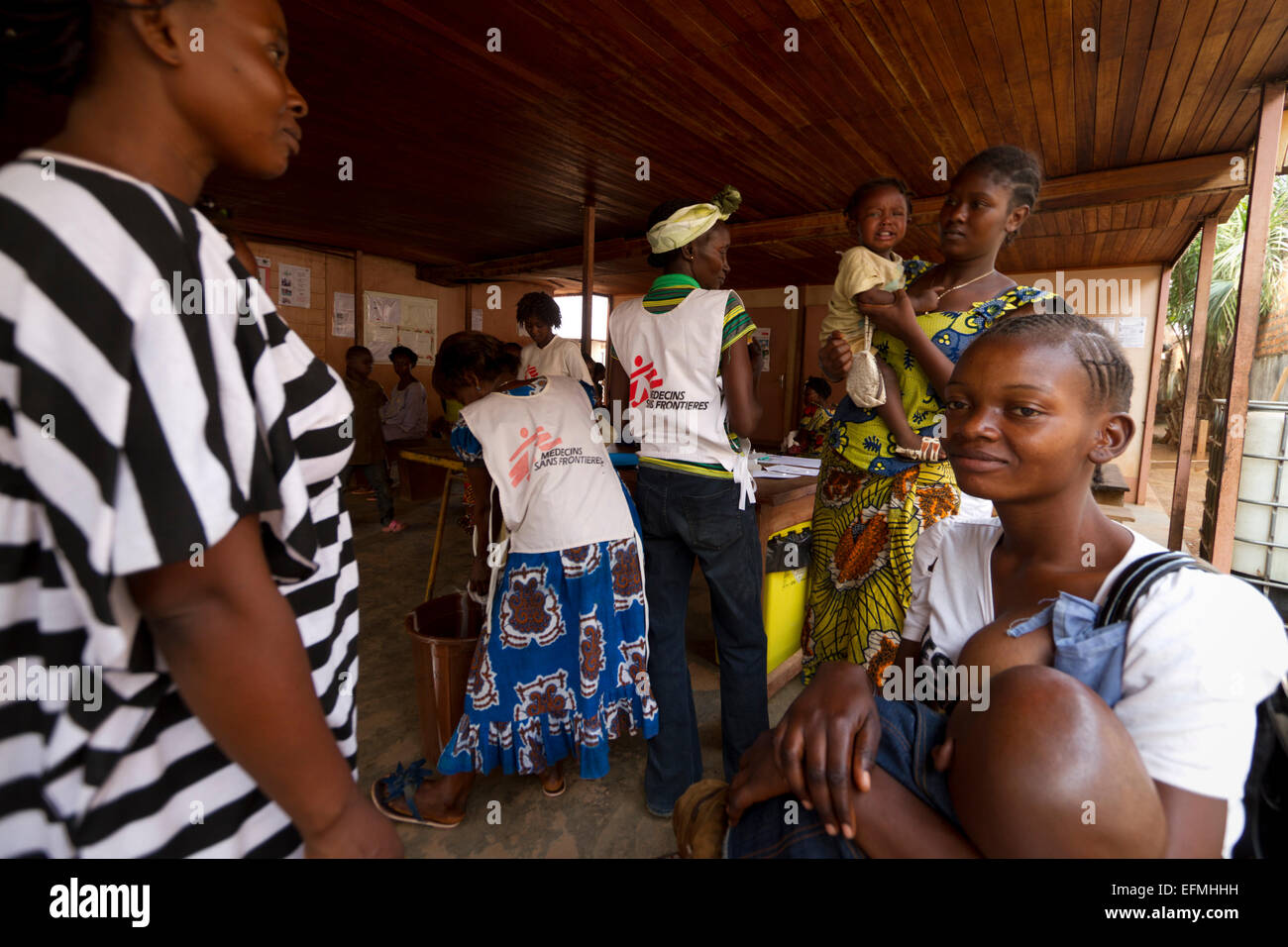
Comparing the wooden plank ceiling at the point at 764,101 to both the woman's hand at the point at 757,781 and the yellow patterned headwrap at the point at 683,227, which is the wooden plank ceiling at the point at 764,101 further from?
the woman's hand at the point at 757,781

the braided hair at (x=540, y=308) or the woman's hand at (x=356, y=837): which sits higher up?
the braided hair at (x=540, y=308)

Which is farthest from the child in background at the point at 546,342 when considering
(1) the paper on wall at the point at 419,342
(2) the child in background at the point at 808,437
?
(1) the paper on wall at the point at 419,342

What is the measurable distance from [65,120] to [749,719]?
7.26 ft

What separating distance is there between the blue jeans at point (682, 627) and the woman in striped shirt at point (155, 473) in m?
1.53

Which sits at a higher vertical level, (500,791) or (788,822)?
(788,822)

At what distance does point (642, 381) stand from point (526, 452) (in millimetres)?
469

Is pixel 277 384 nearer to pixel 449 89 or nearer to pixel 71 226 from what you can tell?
pixel 71 226

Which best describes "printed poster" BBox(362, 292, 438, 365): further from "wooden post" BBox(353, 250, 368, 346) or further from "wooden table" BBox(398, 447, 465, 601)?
"wooden table" BBox(398, 447, 465, 601)

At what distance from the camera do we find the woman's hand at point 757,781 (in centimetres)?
91

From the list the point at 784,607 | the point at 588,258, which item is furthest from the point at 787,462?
the point at 588,258

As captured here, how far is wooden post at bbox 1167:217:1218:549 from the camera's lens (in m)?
5.15

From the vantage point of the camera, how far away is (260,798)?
→ 646mm
